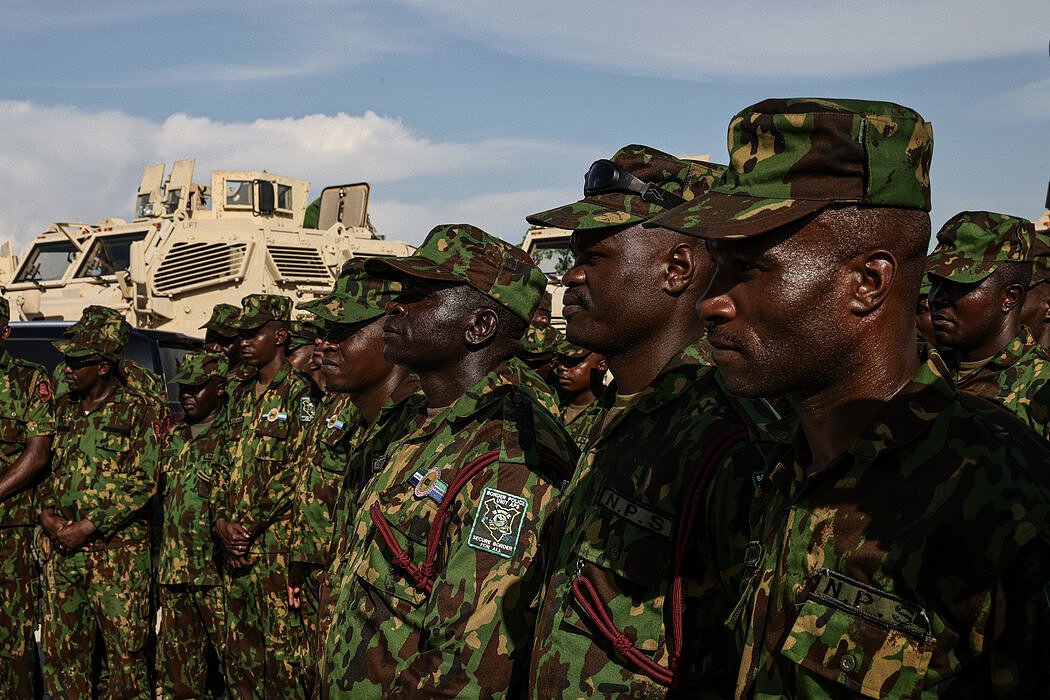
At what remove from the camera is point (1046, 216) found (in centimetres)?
1112

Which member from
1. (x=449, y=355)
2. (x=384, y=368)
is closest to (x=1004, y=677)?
(x=449, y=355)

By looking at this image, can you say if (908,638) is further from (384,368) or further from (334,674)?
(384,368)

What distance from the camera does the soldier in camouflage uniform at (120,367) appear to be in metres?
5.92

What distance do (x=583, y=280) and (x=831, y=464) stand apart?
980 millimetres

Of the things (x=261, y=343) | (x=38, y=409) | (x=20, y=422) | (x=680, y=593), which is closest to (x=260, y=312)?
(x=261, y=343)

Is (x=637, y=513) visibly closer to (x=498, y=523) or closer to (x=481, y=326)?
(x=498, y=523)

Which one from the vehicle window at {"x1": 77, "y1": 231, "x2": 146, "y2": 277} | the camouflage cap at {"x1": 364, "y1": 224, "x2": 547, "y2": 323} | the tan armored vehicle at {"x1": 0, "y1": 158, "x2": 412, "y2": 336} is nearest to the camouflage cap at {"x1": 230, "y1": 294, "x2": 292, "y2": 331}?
the camouflage cap at {"x1": 364, "y1": 224, "x2": 547, "y2": 323}

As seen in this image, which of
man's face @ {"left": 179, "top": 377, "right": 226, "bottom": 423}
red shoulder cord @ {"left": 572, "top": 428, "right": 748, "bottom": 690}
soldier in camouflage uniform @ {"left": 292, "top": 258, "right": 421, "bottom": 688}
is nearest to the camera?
red shoulder cord @ {"left": 572, "top": 428, "right": 748, "bottom": 690}

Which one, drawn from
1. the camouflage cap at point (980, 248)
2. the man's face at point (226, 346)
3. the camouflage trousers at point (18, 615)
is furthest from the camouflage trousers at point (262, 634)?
the camouflage cap at point (980, 248)

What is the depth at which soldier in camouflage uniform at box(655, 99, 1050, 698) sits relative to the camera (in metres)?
1.26

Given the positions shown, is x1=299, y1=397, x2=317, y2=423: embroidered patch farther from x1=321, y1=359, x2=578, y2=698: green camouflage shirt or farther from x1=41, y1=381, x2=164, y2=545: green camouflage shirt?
x1=321, y1=359, x2=578, y2=698: green camouflage shirt

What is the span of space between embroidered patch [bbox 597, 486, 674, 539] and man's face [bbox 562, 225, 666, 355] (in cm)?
40

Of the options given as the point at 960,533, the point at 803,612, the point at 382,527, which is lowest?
the point at 382,527

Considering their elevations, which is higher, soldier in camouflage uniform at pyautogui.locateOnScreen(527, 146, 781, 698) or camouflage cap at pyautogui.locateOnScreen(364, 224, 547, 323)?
camouflage cap at pyautogui.locateOnScreen(364, 224, 547, 323)
